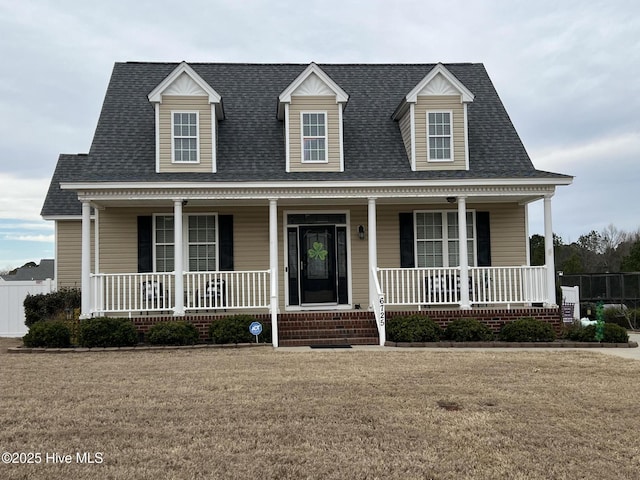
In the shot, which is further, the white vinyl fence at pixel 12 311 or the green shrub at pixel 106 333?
the white vinyl fence at pixel 12 311

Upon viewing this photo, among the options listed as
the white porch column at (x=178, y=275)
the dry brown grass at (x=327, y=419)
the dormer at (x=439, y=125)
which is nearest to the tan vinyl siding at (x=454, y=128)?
the dormer at (x=439, y=125)

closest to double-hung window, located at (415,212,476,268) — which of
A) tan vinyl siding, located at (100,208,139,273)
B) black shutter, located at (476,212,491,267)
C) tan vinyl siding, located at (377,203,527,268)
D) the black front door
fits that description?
black shutter, located at (476,212,491,267)

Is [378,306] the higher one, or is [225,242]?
[225,242]

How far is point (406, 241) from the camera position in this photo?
14.9 m

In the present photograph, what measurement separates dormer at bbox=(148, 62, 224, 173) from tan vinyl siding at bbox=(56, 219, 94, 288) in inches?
193

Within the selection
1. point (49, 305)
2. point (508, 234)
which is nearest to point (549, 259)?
point (508, 234)

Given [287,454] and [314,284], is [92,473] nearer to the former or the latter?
[287,454]

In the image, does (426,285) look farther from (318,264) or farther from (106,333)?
(106,333)

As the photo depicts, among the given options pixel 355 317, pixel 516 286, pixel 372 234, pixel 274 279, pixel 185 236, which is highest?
pixel 185 236

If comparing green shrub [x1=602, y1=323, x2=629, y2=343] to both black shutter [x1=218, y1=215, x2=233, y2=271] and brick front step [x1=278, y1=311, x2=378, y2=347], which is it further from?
black shutter [x1=218, y1=215, x2=233, y2=271]

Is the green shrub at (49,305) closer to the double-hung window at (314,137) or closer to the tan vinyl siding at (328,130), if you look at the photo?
the tan vinyl siding at (328,130)

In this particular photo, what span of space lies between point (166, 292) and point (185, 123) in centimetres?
413

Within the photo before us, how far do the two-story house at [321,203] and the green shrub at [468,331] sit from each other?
60 cm

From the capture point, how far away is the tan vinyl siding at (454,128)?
14844 millimetres
